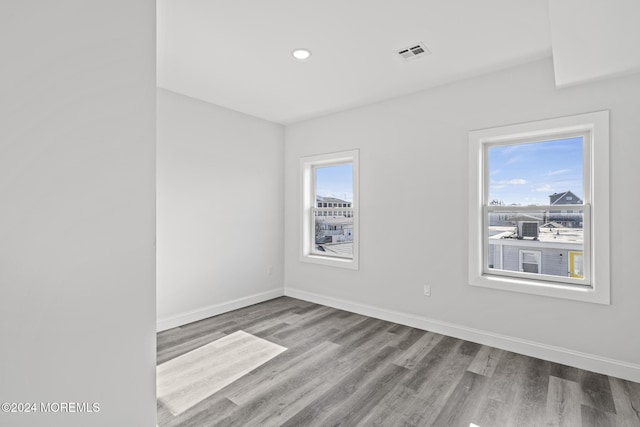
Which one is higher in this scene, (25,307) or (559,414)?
(25,307)

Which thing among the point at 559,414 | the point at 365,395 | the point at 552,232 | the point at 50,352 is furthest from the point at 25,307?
the point at 552,232

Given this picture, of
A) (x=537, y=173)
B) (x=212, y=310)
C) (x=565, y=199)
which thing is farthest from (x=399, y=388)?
(x=212, y=310)

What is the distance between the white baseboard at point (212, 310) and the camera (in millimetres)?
3389

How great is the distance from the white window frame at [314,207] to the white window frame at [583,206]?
1377mm

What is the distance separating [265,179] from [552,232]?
3.48 m

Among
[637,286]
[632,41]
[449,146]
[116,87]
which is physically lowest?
[637,286]

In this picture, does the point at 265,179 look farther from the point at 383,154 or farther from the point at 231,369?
the point at 231,369

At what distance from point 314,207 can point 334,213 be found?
0.38 m

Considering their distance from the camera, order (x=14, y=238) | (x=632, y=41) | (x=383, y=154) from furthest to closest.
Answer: (x=383, y=154)
(x=632, y=41)
(x=14, y=238)

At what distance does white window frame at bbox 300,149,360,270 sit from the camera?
397 cm

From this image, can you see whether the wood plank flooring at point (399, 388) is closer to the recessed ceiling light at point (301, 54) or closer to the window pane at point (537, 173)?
the window pane at point (537, 173)

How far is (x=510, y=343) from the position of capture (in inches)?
112

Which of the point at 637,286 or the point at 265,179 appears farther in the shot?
the point at 265,179

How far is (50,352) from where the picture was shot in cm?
101
